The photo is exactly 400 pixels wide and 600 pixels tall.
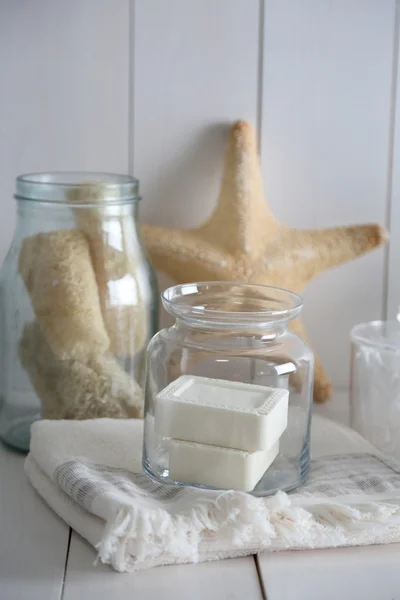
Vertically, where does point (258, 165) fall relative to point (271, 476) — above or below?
above

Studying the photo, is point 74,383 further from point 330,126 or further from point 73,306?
point 330,126

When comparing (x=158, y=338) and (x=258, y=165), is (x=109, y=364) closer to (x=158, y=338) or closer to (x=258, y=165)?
(x=158, y=338)

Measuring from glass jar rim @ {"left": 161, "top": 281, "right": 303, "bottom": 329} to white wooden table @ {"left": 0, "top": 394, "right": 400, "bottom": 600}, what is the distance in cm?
17

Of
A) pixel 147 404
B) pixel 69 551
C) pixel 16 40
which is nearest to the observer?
pixel 69 551

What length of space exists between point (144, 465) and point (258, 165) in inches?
14.7

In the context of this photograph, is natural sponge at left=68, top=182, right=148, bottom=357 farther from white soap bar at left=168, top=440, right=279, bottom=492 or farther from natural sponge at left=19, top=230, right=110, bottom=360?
white soap bar at left=168, top=440, right=279, bottom=492

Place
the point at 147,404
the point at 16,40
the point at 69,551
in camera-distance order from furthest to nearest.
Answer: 1. the point at 16,40
2. the point at 147,404
3. the point at 69,551

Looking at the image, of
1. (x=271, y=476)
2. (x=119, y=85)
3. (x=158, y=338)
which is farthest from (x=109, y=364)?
(x=119, y=85)

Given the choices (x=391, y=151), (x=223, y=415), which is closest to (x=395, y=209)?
(x=391, y=151)

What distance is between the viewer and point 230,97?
885 millimetres

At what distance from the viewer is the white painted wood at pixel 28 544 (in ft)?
1.72

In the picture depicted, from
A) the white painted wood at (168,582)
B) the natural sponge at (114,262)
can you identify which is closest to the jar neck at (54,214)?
the natural sponge at (114,262)

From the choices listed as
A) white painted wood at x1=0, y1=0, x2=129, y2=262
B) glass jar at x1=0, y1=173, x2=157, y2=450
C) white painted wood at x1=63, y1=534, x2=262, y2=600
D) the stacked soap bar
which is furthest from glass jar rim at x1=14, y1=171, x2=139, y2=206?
white painted wood at x1=63, y1=534, x2=262, y2=600

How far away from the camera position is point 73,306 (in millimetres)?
719
